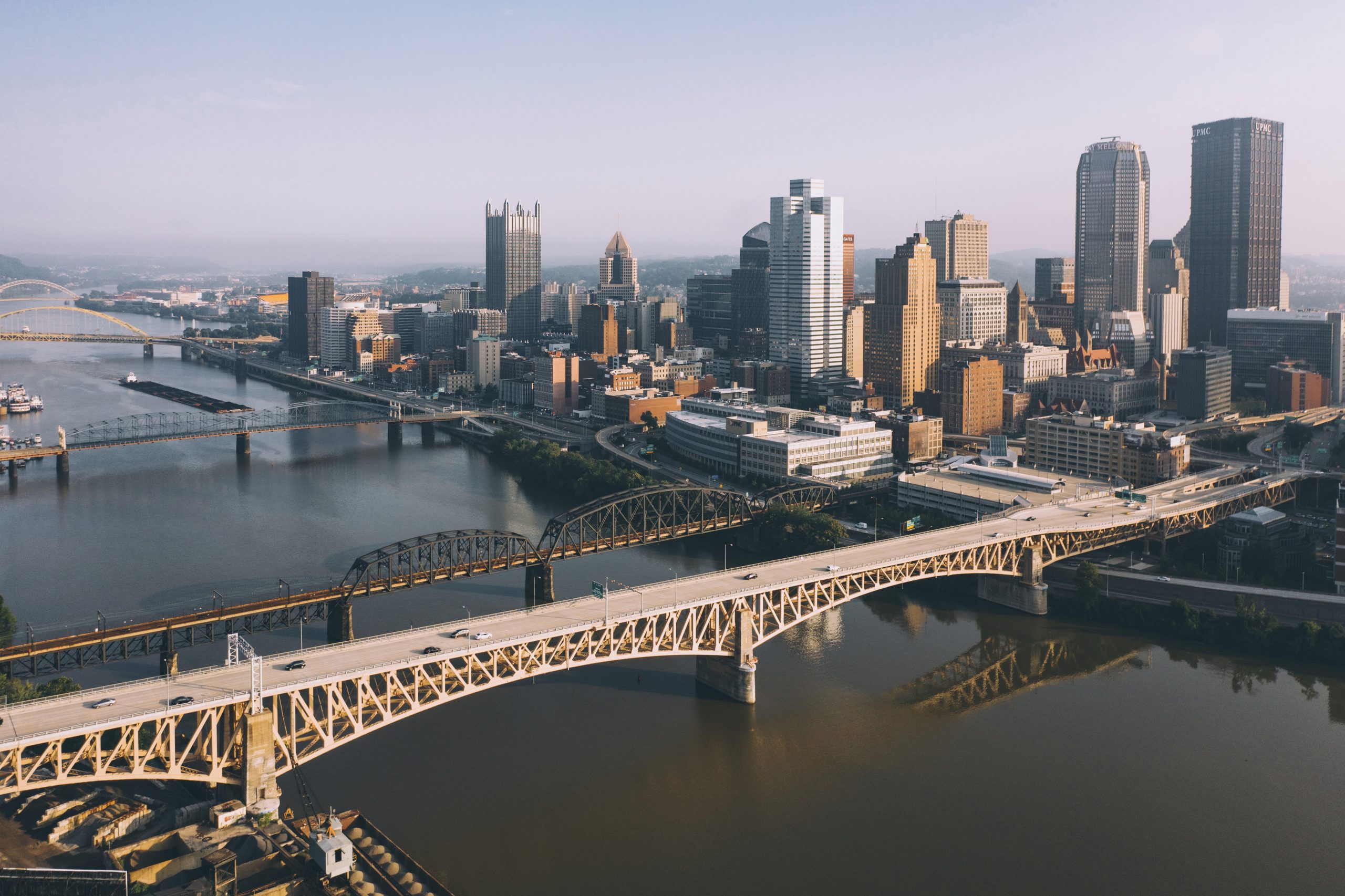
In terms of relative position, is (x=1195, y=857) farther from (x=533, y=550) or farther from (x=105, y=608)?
(x=105, y=608)

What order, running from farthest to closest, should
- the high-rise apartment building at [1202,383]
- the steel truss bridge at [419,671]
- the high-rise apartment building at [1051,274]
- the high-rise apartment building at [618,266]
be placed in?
the high-rise apartment building at [618,266], the high-rise apartment building at [1051,274], the high-rise apartment building at [1202,383], the steel truss bridge at [419,671]

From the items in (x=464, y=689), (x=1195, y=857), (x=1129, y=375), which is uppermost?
(x=1129, y=375)

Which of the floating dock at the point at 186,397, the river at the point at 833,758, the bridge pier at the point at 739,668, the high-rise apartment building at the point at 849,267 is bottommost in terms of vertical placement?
the river at the point at 833,758

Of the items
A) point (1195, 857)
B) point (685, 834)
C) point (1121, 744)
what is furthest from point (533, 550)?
point (1195, 857)

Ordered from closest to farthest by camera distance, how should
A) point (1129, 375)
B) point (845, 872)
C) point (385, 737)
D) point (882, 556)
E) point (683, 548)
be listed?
point (845, 872), point (385, 737), point (882, 556), point (683, 548), point (1129, 375)

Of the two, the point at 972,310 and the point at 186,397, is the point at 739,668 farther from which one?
the point at 972,310

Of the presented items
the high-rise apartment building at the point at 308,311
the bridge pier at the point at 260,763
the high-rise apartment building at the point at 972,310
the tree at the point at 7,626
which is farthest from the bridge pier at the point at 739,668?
the high-rise apartment building at the point at 308,311

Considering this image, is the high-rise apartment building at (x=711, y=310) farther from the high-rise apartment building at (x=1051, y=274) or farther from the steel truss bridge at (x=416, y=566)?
the steel truss bridge at (x=416, y=566)

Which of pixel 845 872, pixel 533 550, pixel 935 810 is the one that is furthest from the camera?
pixel 533 550
